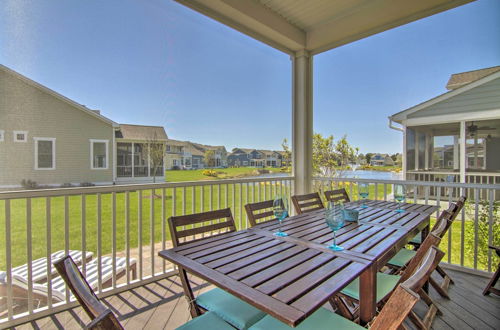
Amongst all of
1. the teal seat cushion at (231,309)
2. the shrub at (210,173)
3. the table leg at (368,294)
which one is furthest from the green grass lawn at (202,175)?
the table leg at (368,294)

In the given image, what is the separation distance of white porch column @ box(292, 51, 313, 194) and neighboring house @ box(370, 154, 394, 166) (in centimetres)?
98

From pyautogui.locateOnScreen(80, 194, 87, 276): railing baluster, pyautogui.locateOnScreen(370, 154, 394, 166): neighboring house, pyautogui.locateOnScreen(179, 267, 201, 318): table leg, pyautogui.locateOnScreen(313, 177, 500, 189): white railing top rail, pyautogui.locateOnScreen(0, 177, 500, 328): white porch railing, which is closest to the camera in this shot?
pyautogui.locateOnScreen(179, 267, 201, 318): table leg

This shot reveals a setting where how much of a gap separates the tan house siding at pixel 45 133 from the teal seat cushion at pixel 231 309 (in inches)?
67.5

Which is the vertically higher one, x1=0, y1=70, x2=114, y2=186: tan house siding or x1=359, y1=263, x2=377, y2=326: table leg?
x1=0, y1=70, x2=114, y2=186: tan house siding

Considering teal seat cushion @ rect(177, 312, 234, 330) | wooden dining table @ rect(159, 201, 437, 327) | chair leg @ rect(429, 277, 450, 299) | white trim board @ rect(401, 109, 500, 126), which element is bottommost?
chair leg @ rect(429, 277, 450, 299)

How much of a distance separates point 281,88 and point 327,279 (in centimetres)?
367

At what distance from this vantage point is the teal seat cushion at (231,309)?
51.9 inches

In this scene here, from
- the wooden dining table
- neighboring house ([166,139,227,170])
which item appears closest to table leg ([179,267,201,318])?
the wooden dining table

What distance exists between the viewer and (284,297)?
0.97 m

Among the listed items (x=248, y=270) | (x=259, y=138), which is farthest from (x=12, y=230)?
(x=259, y=138)

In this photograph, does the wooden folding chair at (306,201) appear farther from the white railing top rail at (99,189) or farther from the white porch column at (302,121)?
the white porch column at (302,121)

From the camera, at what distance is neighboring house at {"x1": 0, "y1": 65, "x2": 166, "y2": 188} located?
2.04 metres

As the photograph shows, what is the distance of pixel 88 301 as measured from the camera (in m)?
0.78

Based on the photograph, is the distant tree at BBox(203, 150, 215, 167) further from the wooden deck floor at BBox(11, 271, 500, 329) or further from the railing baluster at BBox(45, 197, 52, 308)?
the railing baluster at BBox(45, 197, 52, 308)
